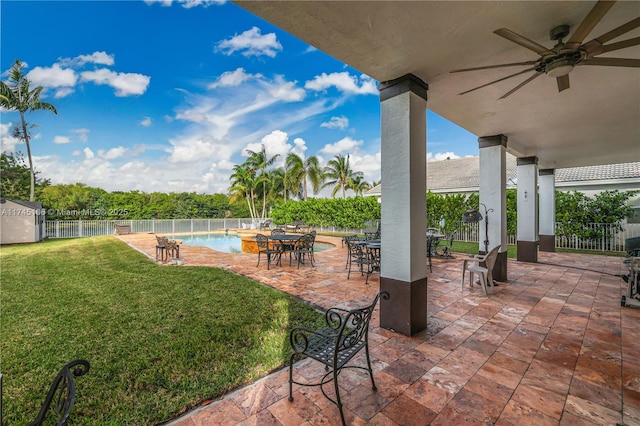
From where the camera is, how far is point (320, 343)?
2.39 m

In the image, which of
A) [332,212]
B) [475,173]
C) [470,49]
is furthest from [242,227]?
[470,49]

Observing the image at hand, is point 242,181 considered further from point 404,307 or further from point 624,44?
point 624,44

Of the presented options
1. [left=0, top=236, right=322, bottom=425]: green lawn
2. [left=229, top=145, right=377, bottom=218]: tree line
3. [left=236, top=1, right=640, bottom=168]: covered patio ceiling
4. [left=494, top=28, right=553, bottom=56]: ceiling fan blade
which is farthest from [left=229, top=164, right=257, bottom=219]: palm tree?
[left=494, top=28, right=553, bottom=56]: ceiling fan blade

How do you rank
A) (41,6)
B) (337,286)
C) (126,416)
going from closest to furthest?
(126,416), (337,286), (41,6)

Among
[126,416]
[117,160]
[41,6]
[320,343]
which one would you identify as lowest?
[126,416]

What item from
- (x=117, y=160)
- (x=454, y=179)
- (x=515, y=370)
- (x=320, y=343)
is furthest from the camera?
(x=117, y=160)

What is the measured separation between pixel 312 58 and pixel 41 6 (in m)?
10.6

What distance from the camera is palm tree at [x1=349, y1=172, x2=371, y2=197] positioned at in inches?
1123

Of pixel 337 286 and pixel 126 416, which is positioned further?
pixel 337 286

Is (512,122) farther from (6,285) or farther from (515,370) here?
(6,285)

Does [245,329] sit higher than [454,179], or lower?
lower

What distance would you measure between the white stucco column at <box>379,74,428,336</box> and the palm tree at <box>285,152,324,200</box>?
2073 cm

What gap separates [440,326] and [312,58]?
14.8m

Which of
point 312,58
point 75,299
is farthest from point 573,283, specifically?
point 312,58
